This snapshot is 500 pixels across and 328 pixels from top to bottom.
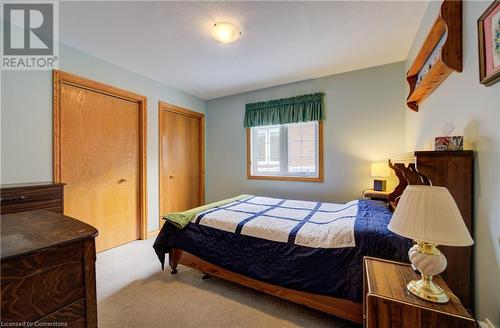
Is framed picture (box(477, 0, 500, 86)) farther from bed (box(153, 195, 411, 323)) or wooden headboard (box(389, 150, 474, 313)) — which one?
bed (box(153, 195, 411, 323))

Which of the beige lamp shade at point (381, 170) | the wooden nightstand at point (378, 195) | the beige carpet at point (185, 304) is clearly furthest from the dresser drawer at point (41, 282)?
the beige lamp shade at point (381, 170)

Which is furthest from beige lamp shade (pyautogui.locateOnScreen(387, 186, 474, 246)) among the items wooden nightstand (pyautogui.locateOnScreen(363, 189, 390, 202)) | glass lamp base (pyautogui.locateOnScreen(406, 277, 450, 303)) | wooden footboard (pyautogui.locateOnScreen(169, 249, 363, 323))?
wooden nightstand (pyautogui.locateOnScreen(363, 189, 390, 202))

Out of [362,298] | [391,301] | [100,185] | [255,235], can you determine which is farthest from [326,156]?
[100,185]

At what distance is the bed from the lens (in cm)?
144

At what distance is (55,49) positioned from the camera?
88.8 inches

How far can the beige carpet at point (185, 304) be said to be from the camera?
1.58 meters

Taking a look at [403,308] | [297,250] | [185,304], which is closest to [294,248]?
[297,250]

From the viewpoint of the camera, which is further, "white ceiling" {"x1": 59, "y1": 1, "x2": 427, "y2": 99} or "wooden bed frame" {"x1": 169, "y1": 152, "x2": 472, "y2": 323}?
"white ceiling" {"x1": 59, "y1": 1, "x2": 427, "y2": 99}

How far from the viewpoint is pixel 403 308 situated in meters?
0.91

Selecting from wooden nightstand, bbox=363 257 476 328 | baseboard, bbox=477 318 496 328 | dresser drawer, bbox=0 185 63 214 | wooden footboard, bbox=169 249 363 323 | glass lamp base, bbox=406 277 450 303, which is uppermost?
Answer: dresser drawer, bbox=0 185 63 214

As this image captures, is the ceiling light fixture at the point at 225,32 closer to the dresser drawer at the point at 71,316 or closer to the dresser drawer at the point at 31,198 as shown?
the dresser drawer at the point at 31,198

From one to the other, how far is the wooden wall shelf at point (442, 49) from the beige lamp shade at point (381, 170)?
887 millimetres

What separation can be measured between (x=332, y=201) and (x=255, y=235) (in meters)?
1.82

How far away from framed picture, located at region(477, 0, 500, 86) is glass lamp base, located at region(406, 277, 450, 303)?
3.22ft
